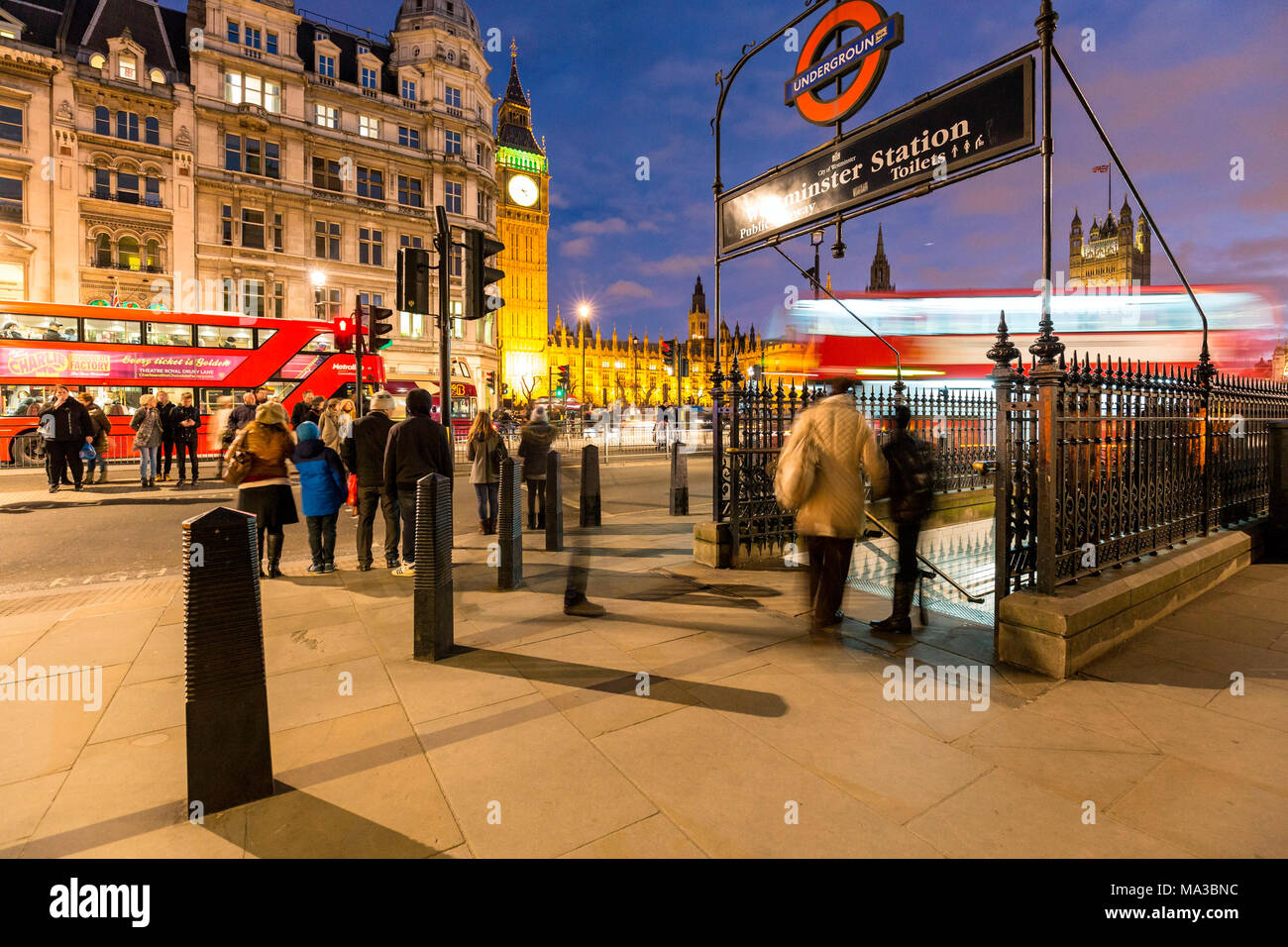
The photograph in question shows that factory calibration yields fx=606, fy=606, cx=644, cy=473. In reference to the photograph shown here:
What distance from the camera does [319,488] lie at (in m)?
6.24

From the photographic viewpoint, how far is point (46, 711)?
10.6 ft

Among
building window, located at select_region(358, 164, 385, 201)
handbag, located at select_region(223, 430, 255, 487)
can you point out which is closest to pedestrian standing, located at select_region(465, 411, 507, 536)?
handbag, located at select_region(223, 430, 255, 487)

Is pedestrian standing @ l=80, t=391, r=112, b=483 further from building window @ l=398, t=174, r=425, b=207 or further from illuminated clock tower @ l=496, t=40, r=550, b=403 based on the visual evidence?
illuminated clock tower @ l=496, t=40, r=550, b=403

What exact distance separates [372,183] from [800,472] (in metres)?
41.0

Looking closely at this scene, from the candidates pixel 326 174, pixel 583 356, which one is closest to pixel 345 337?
pixel 326 174

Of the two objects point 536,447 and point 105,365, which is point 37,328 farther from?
point 536,447

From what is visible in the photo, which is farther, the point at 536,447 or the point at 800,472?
the point at 536,447

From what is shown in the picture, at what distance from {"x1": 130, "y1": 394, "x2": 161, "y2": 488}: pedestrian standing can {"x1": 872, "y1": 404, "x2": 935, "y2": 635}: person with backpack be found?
14.5 m

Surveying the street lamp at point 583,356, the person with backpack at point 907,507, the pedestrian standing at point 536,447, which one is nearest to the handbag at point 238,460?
the pedestrian standing at point 536,447

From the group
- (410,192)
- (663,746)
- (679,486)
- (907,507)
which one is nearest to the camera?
(663,746)
